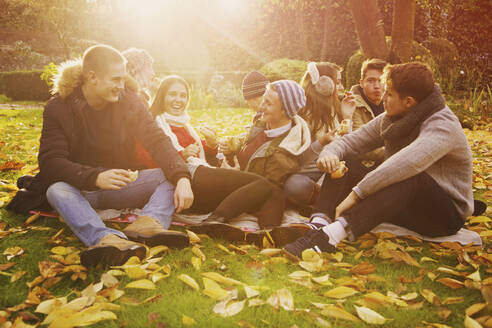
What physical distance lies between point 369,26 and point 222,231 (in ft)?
19.8

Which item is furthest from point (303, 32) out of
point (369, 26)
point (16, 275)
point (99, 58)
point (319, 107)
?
point (16, 275)

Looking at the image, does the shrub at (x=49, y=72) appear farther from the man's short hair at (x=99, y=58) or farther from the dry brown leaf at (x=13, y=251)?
the dry brown leaf at (x=13, y=251)

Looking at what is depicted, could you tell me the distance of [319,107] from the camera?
12.8 ft

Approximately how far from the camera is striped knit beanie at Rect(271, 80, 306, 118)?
338cm

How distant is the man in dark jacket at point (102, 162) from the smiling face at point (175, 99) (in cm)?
61

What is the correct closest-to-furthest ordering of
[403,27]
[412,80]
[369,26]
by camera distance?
[412,80]
[369,26]
[403,27]

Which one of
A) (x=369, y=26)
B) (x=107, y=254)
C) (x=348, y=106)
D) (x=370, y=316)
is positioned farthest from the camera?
(x=369, y=26)

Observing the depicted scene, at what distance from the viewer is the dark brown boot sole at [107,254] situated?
224 cm

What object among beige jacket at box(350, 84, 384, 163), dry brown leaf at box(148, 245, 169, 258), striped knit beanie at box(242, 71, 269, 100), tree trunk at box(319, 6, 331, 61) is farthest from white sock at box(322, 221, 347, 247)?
tree trunk at box(319, 6, 331, 61)

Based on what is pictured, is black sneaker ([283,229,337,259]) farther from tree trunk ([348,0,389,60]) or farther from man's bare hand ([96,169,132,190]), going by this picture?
tree trunk ([348,0,389,60])

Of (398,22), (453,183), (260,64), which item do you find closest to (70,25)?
(260,64)

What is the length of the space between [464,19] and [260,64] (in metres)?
11.2

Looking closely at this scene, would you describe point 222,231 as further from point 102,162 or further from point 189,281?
point 102,162

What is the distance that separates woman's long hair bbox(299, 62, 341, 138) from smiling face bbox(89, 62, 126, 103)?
6.18ft
